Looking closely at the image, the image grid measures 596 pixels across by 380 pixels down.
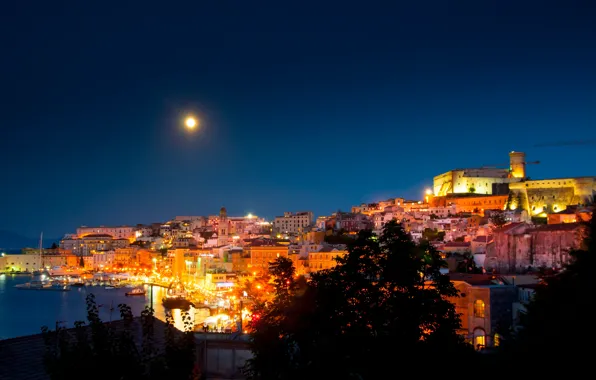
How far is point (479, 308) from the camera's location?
13.6 m

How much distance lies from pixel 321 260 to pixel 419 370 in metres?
28.7

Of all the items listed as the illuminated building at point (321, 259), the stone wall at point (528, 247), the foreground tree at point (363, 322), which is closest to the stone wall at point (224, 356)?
the foreground tree at point (363, 322)

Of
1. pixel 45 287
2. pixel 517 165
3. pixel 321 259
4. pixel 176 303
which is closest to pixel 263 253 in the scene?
A: pixel 176 303

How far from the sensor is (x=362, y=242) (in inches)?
299

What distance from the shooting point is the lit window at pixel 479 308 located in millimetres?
13516

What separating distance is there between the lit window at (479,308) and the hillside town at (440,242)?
2 centimetres

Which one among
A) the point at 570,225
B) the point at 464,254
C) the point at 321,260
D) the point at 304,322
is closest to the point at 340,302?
the point at 304,322

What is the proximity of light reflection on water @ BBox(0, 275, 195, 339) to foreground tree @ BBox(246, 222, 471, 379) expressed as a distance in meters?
19.4

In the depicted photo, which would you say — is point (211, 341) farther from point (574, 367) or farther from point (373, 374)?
point (574, 367)

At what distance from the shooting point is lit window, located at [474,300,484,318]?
13.5m

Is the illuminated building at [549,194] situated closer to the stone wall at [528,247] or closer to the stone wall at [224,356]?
the stone wall at [528,247]

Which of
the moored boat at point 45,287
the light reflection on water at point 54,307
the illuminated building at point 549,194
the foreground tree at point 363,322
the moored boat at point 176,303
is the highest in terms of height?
the illuminated building at point 549,194

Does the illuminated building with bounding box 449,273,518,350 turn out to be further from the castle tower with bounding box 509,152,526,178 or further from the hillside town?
the castle tower with bounding box 509,152,526,178

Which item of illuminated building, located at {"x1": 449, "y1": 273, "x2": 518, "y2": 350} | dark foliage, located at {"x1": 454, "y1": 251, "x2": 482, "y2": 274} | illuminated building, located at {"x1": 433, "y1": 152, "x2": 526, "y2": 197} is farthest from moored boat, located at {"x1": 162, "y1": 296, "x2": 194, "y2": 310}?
illuminated building, located at {"x1": 449, "y1": 273, "x2": 518, "y2": 350}
